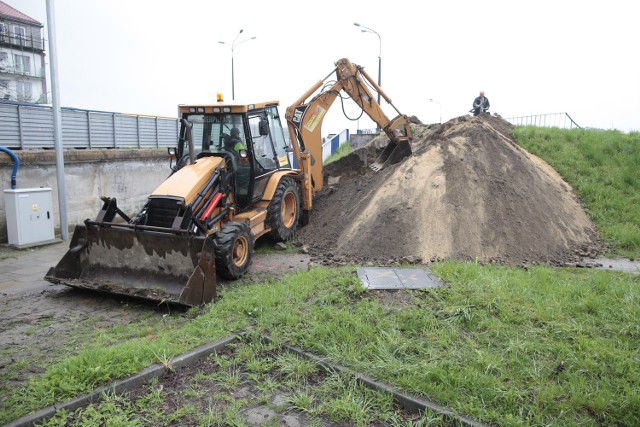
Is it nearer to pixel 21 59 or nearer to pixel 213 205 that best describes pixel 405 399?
pixel 213 205

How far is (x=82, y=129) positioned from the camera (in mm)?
12656

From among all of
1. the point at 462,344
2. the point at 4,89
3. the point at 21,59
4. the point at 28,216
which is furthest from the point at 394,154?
the point at 4,89

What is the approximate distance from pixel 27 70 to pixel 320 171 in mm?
21294

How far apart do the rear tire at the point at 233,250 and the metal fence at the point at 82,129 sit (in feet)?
21.8

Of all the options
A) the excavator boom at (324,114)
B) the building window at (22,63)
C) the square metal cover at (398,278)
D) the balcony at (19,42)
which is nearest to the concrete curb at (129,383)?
the square metal cover at (398,278)

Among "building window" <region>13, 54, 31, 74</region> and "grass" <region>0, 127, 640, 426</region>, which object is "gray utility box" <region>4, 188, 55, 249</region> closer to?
"grass" <region>0, 127, 640, 426</region>

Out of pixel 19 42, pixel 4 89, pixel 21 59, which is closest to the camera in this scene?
pixel 19 42

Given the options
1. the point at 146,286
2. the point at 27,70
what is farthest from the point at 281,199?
the point at 27,70

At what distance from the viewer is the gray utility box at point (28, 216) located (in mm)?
9590

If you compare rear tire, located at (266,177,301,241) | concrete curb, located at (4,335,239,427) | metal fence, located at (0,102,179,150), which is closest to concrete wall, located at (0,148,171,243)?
metal fence, located at (0,102,179,150)

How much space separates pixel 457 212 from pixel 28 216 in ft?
27.7

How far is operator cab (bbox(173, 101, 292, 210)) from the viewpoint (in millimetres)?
8242

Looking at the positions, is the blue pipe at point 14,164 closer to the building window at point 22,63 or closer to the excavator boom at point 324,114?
the excavator boom at point 324,114

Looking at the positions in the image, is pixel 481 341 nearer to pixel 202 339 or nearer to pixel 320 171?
pixel 202 339
